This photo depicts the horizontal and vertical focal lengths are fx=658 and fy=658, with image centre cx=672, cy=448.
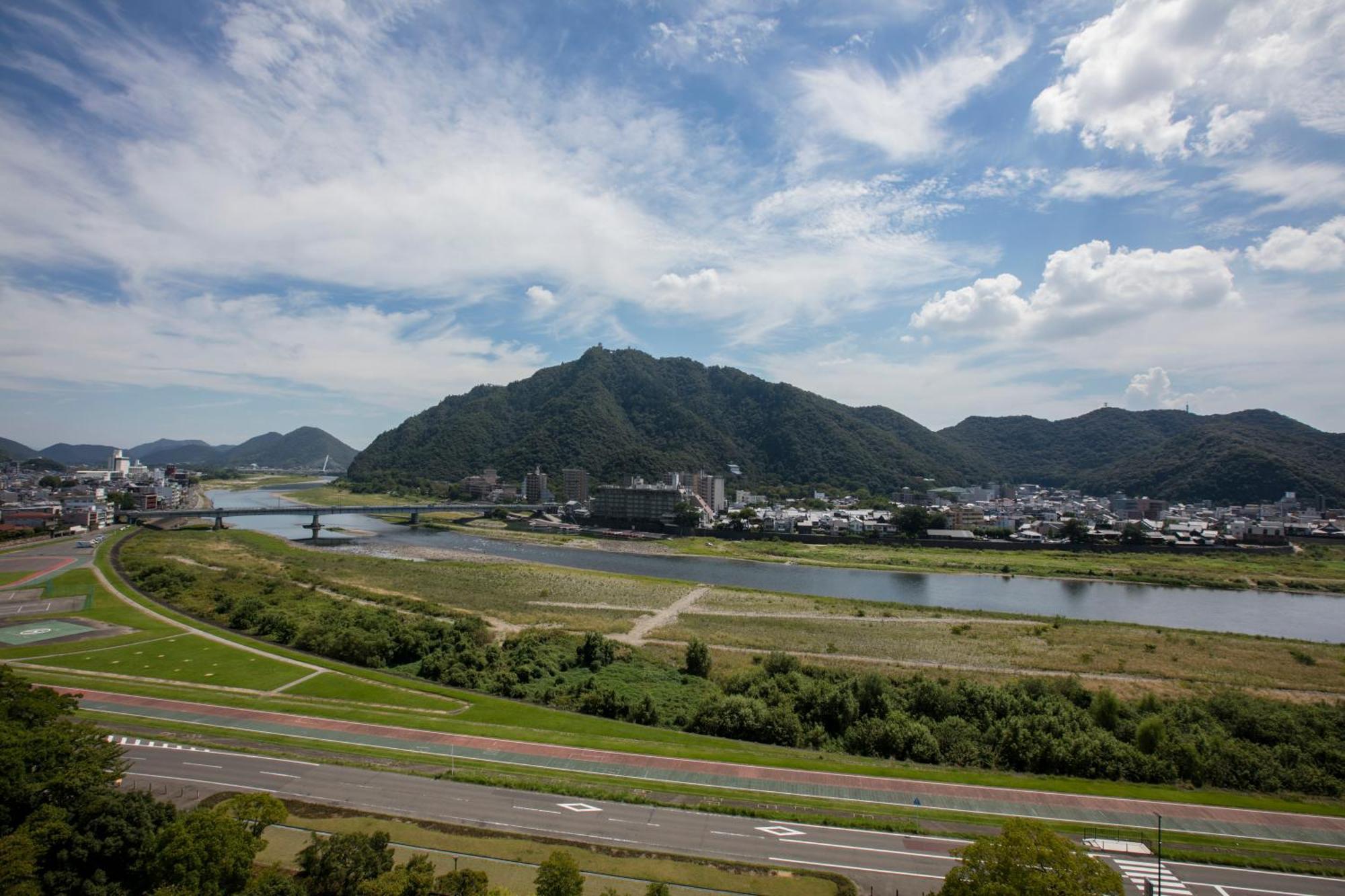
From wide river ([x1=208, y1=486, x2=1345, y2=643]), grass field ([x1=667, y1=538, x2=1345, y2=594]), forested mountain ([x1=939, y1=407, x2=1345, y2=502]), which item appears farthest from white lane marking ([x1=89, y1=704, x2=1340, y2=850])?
forested mountain ([x1=939, y1=407, x2=1345, y2=502])

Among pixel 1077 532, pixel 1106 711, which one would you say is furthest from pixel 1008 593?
pixel 1106 711

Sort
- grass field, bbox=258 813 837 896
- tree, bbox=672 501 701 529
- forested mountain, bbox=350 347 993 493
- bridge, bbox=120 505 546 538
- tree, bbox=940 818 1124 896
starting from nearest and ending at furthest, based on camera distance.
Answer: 1. tree, bbox=940 818 1124 896
2. grass field, bbox=258 813 837 896
3. bridge, bbox=120 505 546 538
4. tree, bbox=672 501 701 529
5. forested mountain, bbox=350 347 993 493

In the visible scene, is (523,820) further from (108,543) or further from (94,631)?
(108,543)

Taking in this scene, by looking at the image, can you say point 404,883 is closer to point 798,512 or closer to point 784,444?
point 798,512

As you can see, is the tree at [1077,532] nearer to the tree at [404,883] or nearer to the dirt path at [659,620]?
the dirt path at [659,620]

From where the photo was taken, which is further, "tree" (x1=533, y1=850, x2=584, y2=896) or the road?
the road

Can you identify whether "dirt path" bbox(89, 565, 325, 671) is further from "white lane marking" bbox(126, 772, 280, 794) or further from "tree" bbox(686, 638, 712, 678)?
"tree" bbox(686, 638, 712, 678)

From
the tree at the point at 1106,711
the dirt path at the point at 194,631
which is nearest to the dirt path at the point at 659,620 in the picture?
the dirt path at the point at 194,631

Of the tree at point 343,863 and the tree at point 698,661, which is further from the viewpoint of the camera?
the tree at point 698,661
